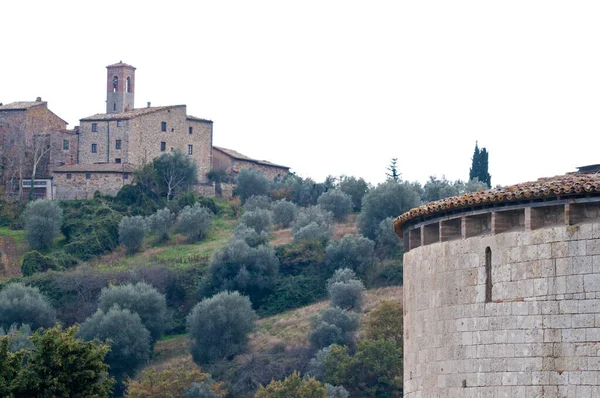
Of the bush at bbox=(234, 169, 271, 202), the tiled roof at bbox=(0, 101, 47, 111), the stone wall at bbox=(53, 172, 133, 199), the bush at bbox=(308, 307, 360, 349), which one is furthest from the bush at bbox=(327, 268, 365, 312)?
the tiled roof at bbox=(0, 101, 47, 111)

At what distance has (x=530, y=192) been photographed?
17.6m

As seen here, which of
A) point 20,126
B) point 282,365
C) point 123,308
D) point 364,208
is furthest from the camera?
point 20,126

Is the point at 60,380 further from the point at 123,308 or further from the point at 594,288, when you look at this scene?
the point at 123,308

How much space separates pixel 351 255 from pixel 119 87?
99.6 ft

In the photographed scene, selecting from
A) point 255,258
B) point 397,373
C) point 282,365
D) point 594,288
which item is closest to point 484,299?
point 594,288

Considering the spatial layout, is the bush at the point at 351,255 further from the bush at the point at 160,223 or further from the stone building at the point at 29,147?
the stone building at the point at 29,147

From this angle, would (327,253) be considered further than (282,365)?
Yes

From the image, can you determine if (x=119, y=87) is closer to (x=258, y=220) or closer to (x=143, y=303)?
(x=258, y=220)

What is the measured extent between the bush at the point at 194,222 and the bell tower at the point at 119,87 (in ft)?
55.1

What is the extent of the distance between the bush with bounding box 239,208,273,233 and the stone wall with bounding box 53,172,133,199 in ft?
33.1

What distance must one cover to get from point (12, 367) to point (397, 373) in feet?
113

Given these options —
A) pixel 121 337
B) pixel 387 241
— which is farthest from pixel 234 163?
pixel 121 337

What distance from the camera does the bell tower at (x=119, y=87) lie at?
9525 centimetres

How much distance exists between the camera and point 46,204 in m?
80.8
